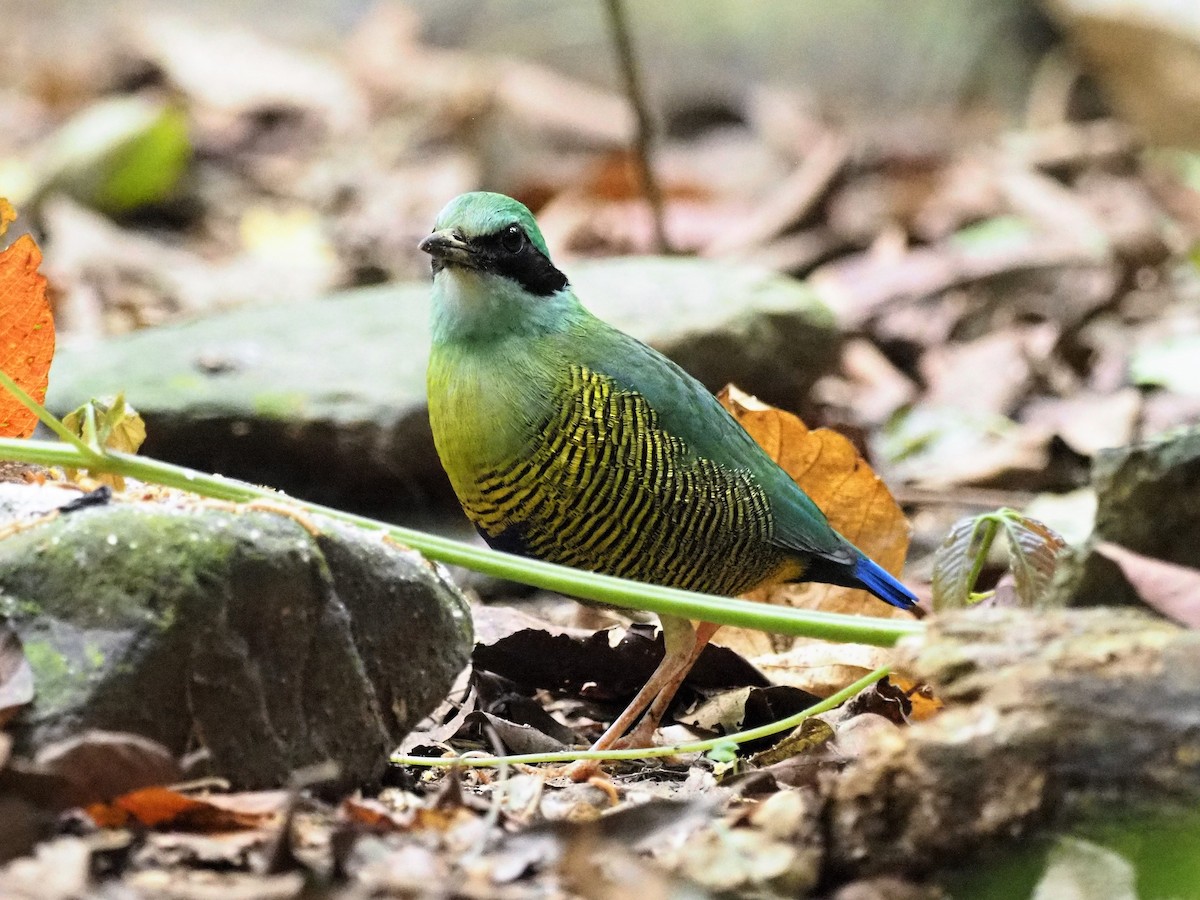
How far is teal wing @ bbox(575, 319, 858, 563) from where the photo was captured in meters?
3.72

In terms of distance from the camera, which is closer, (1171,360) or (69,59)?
(1171,360)

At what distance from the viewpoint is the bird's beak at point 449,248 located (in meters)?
3.61

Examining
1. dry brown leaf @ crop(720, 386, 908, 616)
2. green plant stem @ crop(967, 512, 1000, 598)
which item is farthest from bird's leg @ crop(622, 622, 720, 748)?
green plant stem @ crop(967, 512, 1000, 598)

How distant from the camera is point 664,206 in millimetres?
9414

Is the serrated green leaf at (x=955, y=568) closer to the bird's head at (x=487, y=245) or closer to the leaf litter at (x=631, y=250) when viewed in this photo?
the leaf litter at (x=631, y=250)

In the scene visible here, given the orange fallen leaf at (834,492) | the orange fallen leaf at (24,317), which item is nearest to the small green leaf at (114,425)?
the orange fallen leaf at (24,317)

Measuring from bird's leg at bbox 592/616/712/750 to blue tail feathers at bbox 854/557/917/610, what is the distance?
21.9 inches

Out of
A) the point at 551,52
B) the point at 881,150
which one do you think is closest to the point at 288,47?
the point at 551,52

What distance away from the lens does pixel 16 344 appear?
2834 millimetres

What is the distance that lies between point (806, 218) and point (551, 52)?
3.51m

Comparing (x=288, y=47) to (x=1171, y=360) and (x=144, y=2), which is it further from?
(x=1171, y=360)

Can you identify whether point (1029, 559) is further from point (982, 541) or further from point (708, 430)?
point (708, 430)

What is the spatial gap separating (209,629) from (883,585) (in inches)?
83.0

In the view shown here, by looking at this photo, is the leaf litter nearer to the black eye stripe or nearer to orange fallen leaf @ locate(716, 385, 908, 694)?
orange fallen leaf @ locate(716, 385, 908, 694)
